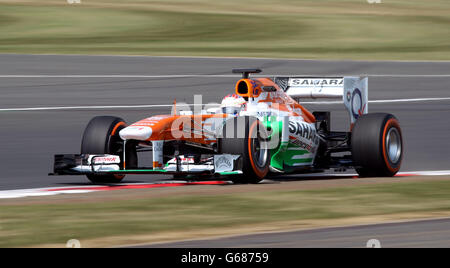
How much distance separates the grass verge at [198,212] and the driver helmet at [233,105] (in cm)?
179

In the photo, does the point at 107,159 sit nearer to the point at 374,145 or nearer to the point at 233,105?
the point at 233,105

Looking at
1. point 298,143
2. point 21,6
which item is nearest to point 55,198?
point 298,143

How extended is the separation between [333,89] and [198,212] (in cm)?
501

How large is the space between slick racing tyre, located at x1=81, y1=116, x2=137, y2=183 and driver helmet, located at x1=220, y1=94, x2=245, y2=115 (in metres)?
1.36

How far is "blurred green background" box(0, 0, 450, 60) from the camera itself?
33094mm

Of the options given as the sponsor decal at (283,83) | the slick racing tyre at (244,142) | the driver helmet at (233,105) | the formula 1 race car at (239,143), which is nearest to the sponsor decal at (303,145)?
the formula 1 race car at (239,143)

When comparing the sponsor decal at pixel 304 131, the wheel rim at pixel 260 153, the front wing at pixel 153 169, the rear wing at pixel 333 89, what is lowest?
the front wing at pixel 153 169

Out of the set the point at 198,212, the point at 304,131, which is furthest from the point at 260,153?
the point at 198,212

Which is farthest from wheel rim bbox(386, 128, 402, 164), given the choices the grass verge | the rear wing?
A: the grass verge

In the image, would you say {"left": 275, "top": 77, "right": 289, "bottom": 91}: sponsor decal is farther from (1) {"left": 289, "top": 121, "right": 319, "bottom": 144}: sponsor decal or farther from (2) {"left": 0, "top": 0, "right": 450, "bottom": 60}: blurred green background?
(2) {"left": 0, "top": 0, "right": 450, "bottom": 60}: blurred green background

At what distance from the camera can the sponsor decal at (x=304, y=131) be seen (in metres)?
12.5

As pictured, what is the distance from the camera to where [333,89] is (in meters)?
13.9

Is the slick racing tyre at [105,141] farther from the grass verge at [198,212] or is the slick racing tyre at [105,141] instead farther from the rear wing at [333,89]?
the rear wing at [333,89]

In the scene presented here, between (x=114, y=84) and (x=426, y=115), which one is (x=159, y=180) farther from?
(x=114, y=84)
